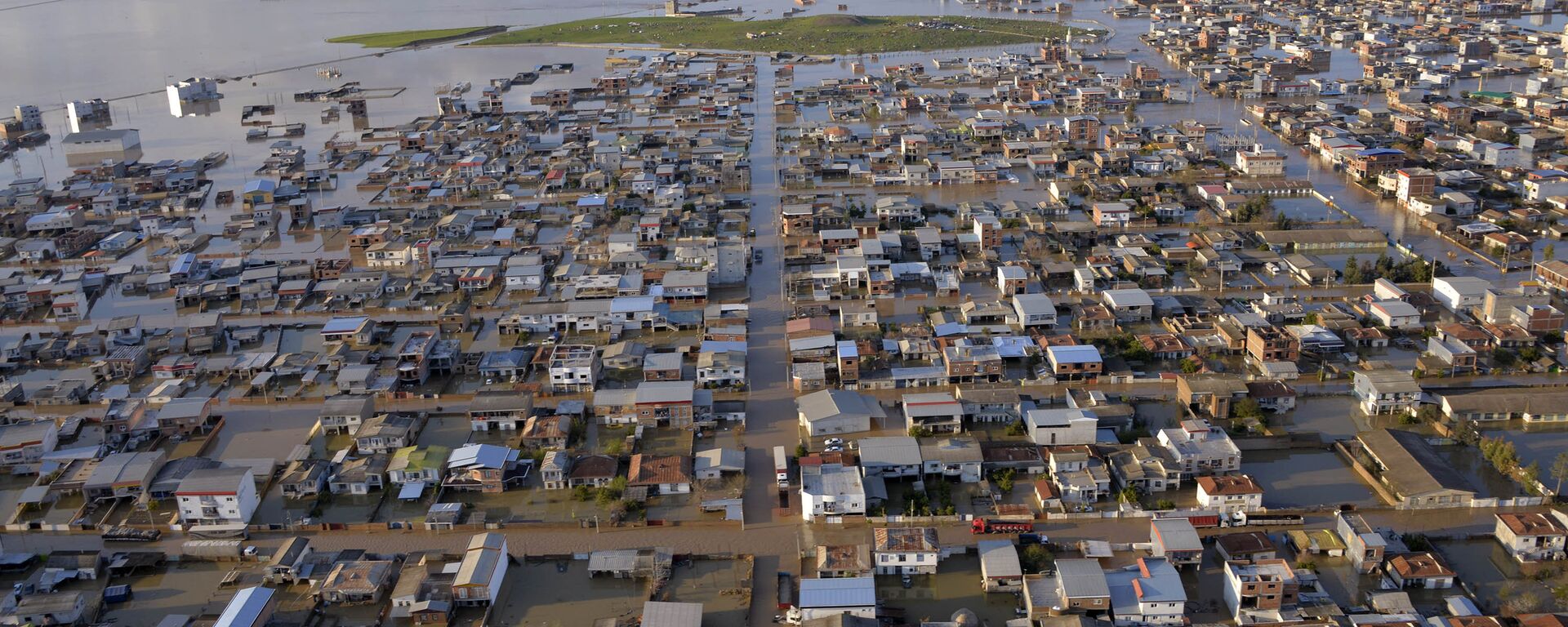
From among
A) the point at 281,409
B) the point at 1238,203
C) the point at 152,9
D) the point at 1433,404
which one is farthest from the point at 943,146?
the point at 152,9

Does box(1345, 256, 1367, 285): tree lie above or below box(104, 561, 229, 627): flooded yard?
above

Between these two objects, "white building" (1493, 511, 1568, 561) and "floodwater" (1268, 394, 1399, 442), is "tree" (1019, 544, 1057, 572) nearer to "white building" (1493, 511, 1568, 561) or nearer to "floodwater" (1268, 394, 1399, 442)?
"white building" (1493, 511, 1568, 561)

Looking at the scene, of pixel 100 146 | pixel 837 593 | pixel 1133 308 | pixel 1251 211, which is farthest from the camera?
pixel 100 146

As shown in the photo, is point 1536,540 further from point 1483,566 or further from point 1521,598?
point 1521,598

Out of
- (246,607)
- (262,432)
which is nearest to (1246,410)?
(246,607)

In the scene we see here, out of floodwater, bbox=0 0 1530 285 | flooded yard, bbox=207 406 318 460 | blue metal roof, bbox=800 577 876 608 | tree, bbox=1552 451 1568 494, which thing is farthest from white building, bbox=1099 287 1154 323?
flooded yard, bbox=207 406 318 460

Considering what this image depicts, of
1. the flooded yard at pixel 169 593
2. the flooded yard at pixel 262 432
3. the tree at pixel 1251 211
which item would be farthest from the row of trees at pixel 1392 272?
the flooded yard at pixel 169 593
